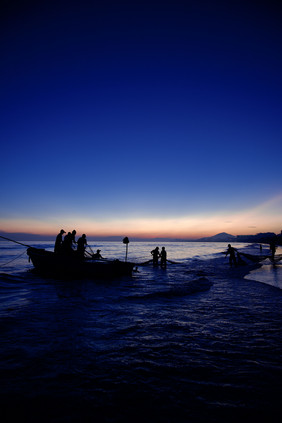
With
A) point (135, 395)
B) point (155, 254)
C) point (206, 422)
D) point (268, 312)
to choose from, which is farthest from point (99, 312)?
point (155, 254)

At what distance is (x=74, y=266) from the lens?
54.6 ft

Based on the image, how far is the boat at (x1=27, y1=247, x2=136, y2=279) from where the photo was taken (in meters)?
16.6

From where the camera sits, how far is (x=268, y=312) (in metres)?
8.18

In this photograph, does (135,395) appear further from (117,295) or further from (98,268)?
(98,268)

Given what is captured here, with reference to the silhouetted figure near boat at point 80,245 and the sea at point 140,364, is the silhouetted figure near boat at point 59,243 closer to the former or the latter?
the silhouetted figure near boat at point 80,245

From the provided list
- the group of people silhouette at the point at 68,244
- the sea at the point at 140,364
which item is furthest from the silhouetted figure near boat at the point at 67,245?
the sea at the point at 140,364

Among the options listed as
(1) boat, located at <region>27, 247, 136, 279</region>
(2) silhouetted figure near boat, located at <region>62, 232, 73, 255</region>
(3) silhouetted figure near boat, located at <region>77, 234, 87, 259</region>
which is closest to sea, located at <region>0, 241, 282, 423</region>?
(1) boat, located at <region>27, 247, 136, 279</region>

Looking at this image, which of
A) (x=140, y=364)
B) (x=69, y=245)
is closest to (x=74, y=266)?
(x=69, y=245)

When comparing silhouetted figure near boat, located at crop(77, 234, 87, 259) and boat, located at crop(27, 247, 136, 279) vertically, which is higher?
silhouetted figure near boat, located at crop(77, 234, 87, 259)

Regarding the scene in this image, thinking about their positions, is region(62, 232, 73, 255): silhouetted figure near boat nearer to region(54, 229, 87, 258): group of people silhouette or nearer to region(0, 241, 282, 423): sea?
region(54, 229, 87, 258): group of people silhouette

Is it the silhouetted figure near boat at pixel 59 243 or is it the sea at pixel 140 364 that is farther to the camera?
the silhouetted figure near boat at pixel 59 243

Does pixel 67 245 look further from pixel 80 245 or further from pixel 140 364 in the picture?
pixel 140 364

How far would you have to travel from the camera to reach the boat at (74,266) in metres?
16.6

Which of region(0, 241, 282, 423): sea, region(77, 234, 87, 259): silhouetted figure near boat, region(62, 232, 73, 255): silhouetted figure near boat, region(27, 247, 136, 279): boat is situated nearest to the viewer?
region(0, 241, 282, 423): sea
